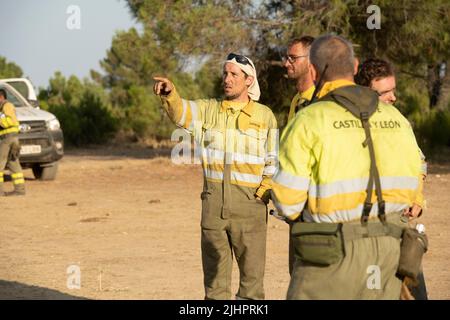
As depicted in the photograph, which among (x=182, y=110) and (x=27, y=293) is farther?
(x=27, y=293)

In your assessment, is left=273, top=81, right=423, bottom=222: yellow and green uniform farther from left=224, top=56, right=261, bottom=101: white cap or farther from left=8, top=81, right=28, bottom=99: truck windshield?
left=8, top=81, right=28, bottom=99: truck windshield

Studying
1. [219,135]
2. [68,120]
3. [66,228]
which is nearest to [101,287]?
[219,135]

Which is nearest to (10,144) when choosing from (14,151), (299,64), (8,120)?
(14,151)

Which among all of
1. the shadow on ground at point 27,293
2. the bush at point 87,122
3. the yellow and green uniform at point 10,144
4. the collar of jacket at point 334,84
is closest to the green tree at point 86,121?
the bush at point 87,122

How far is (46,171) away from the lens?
2100 centimetres

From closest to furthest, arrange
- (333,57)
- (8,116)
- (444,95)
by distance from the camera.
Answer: (333,57), (8,116), (444,95)

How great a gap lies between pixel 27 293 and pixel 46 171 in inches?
472

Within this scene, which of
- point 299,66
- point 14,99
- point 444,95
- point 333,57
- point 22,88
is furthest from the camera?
point 444,95

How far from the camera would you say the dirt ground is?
9.48 meters

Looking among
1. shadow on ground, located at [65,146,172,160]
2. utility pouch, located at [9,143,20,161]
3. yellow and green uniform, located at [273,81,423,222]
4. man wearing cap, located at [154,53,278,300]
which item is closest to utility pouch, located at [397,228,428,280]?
yellow and green uniform, located at [273,81,423,222]

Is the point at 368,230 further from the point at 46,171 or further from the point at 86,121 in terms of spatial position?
the point at 86,121

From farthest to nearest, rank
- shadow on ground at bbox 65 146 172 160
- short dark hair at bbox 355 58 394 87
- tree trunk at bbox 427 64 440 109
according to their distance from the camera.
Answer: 1. shadow on ground at bbox 65 146 172 160
2. tree trunk at bbox 427 64 440 109
3. short dark hair at bbox 355 58 394 87

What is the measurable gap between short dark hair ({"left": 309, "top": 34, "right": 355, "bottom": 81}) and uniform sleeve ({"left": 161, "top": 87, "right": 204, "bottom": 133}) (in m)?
2.10
